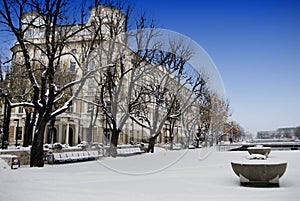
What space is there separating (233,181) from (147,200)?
131 inches

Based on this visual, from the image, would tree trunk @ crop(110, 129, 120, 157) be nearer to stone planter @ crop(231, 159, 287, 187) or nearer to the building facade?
the building facade

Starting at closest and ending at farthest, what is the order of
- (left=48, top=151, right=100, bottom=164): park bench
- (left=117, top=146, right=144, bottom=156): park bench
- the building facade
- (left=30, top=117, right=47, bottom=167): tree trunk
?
(left=30, top=117, right=47, bottom=167): tree trunk → the building facade → (left=48, top=151, right=100, bottom=164): park bench → (left=117, top=146, right=144, bottom=156): park bench

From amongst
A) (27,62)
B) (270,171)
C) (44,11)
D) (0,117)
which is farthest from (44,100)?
(0,117)

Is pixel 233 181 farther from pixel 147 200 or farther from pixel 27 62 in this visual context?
pixel 27 62

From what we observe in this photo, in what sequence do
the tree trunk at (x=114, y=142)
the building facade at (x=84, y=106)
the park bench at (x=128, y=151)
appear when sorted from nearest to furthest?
the building facade at (x=84, y=106) → the tree trunk at (x=114, y=142) → the park bench at (x=128, y=151)

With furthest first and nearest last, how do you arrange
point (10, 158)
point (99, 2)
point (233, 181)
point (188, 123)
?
point (99, 2)
point (10, 158)
point (188, 123)
point (233, 181)

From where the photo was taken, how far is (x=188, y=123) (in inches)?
428

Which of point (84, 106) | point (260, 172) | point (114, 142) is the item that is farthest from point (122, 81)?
point (260, 172)

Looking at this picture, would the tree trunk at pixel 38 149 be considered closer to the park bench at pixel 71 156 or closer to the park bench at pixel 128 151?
the park bench at pixel 71 156

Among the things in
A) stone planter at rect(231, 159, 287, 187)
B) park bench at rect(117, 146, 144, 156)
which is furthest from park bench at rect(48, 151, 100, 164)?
stone planter at rect(231, 159, 287, 187)

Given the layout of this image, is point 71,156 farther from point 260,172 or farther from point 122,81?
point 260,172

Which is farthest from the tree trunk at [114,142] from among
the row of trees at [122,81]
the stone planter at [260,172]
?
the stone planter at [260,172]

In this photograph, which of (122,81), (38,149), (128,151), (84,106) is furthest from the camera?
(84,106)

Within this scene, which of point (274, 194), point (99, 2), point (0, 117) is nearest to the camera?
point (274, 194)
